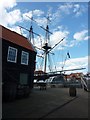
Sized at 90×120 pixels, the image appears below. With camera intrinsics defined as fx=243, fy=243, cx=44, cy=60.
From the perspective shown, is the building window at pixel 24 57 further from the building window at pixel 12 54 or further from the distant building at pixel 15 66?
the building window at pixel 12 54

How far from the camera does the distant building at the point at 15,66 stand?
2035cm

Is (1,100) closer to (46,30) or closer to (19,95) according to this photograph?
(19,95)

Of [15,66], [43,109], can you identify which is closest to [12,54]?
[15,66]

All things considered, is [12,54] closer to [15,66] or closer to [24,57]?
[15,66]

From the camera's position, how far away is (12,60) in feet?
82.7

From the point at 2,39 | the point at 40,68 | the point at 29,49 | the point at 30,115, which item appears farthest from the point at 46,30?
the point at 30,115

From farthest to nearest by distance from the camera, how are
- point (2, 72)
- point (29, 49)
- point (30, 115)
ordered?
point (29, 49) → point (2, 72) → point (30, 115)

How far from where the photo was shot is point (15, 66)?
25.7 metres

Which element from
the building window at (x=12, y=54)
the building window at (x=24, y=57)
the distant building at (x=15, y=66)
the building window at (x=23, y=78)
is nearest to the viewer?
the distant building at (x=15, y=66)

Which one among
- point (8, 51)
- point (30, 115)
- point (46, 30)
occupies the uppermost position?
point (46, 30)

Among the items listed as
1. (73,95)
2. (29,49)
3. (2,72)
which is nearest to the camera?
(2,72)

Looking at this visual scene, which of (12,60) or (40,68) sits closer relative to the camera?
(12,60)

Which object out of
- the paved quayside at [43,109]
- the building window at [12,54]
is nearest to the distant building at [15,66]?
the building window at [12,54]

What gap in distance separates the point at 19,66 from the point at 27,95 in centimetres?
482
